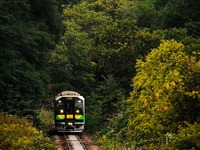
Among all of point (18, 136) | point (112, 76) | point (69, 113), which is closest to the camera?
point (18, 136)

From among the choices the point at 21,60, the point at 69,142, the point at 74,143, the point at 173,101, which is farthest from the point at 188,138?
the point at 21,60

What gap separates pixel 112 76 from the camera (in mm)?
35781

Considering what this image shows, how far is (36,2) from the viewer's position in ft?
113

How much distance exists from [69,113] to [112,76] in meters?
5.38

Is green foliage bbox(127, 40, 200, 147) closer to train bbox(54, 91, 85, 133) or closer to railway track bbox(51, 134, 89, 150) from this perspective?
railway track bbox(51, 134, 89, 150)

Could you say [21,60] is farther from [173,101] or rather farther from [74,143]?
[173,101]

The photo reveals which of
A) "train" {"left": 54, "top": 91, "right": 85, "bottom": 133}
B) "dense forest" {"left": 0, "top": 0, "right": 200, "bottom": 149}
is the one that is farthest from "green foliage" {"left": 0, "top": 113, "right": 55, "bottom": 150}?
"train" {"left": 54, "top": 91, "right": 85, "bottom": 133}

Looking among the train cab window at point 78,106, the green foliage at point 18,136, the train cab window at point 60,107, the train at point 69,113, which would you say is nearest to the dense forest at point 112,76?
the green foliage at point 18,136

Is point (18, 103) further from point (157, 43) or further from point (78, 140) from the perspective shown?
point (157, 43)

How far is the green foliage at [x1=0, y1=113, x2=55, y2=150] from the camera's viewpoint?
63.5ft

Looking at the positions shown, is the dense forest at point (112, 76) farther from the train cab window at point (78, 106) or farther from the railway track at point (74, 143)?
the train cab window at point (78, 106)

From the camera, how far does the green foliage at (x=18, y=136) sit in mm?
19348

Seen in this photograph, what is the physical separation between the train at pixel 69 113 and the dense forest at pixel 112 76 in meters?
1.68

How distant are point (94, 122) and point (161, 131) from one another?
53.2 ft
